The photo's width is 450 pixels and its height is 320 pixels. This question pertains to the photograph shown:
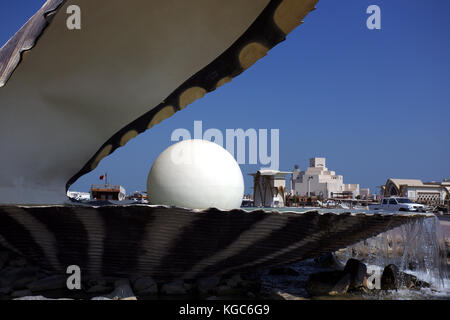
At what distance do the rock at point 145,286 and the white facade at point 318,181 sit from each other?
8202cm

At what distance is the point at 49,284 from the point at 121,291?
1.75m

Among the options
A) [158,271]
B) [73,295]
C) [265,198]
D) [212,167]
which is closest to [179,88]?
[212,167]

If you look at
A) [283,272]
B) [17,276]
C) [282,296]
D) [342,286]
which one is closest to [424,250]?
[342,286]

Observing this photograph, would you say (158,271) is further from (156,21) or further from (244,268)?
(156,21)

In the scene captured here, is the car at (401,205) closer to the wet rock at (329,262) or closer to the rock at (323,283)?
the wet rock at (329,262)

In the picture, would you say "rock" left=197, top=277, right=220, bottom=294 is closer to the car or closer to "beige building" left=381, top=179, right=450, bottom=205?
the car

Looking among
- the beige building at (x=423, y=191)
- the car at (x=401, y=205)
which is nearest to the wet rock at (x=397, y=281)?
the car at (x=401, y=205)

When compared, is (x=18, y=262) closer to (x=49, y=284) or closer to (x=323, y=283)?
(x=49, y=284)

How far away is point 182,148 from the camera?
320 inches

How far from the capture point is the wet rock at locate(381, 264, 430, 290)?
827cm

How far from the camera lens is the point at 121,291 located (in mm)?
6754

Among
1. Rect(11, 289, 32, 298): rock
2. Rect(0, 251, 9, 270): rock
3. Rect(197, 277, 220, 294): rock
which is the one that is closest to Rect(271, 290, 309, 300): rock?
Rect(197, 277, 220, 294): rock

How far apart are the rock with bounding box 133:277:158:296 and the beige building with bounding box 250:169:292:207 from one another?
18.2m

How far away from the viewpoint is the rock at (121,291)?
6.64 m
